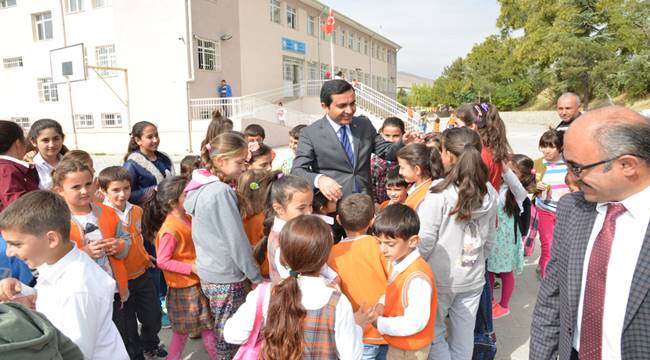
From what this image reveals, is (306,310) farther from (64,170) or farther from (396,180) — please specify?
(396,180)

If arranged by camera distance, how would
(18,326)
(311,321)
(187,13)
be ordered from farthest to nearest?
(187,13)
(311,321)
(18,326)

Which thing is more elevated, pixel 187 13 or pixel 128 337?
pixel 187 13

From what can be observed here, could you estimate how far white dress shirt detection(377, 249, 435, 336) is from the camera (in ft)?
7.14

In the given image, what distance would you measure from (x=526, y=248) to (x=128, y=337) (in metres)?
4.18

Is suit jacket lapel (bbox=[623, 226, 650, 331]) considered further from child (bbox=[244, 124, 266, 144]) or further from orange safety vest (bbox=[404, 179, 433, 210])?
child (bbox=[244, 124, 266, 144])

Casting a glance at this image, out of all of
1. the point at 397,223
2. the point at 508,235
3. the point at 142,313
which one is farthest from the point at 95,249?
the point at 508,235

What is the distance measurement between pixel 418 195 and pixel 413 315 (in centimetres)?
96

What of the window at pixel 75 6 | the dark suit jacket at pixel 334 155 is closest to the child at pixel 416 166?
the dark suit jacket at pixel 334 155

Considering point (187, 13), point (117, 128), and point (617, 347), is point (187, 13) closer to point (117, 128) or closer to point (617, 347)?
point (117, 128)

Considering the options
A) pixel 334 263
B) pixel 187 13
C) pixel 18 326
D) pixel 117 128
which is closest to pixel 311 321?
pixel 334 263

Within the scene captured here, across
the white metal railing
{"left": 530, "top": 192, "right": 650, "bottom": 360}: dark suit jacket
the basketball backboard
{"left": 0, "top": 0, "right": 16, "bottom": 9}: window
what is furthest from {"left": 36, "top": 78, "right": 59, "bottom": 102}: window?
{"left": 530, "top": 192, "right": 650, "bottom": 360}: dark suit jacket

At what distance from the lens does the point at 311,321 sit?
1.76 metres

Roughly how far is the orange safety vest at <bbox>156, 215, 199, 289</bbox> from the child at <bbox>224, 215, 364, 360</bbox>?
116cm

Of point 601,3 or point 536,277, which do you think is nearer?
point 536,277
